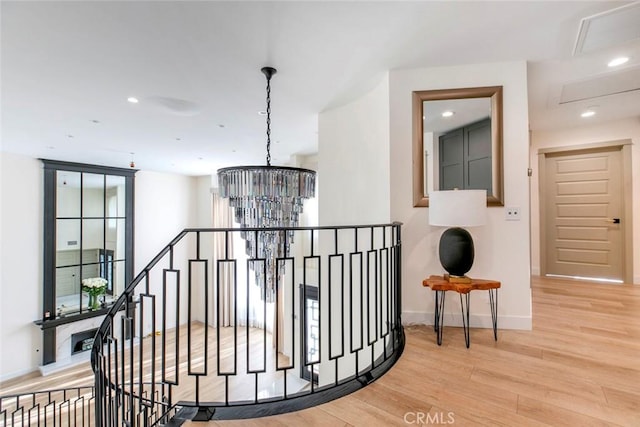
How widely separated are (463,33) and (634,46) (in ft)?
4.98

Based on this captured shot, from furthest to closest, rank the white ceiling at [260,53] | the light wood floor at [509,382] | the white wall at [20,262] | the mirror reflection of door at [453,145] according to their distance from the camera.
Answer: the white wall at [20,262] → the mirror reflection of door at [453,145] → the white ceiling at [260,53] → the light wood floor at [509,382]

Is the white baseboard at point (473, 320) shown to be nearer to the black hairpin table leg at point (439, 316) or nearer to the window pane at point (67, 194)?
the black hairpin table leg at point (439, 316)

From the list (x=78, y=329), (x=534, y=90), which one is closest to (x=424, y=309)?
(x=534, y=90)

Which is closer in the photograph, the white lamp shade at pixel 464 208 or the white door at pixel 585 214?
the white lamp shade at pixel 464 208

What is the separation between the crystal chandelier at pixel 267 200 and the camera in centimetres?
214

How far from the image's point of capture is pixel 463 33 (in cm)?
215

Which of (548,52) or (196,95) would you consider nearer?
(548,52)

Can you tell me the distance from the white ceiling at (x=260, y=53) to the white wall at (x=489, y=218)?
0.15 meters

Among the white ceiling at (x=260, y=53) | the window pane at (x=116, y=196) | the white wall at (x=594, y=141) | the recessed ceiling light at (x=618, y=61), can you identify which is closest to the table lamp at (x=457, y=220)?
the white ceiling at (x=260, y=53)

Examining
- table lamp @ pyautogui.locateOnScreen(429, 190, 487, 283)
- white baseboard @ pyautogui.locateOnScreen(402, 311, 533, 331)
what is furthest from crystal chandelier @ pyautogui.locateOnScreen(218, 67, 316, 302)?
white baseboard @ pyautogui.locateOnScreen(402, 311, 533, 331)

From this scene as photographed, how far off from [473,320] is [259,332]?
20.0 feet

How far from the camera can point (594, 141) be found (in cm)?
438

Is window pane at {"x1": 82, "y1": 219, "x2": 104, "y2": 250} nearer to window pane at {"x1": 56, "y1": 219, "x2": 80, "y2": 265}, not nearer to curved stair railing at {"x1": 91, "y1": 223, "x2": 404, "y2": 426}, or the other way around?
window pane at {"x1": 56, "y1": 219, "x2": 80, "y2": 265}

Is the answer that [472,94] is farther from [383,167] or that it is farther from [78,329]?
[78,329]
